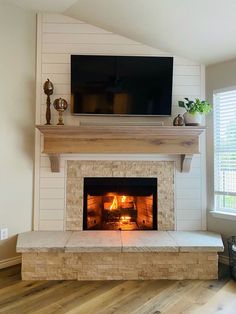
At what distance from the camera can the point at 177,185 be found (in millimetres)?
3010

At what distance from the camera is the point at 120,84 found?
279cm

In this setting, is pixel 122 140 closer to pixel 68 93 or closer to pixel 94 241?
pixel 68 93

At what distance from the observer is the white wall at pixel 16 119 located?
2.70 metres

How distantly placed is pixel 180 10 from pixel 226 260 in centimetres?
257

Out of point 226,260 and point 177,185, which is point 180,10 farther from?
point 226,260

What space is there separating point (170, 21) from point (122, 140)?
125 cm

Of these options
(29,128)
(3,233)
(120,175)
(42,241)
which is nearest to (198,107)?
(120,175)

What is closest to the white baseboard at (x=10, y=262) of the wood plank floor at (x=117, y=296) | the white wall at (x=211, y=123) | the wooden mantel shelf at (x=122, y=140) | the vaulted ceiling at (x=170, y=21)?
the wood plank floor at (x=117, y=296)

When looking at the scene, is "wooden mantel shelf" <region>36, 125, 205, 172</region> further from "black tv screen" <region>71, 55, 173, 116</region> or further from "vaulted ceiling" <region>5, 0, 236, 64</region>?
"vaulted ceiling" <region>5, 0, 236, 64</region>

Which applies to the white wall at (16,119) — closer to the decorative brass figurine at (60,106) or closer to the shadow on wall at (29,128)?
the shadow on wall at (29,128)

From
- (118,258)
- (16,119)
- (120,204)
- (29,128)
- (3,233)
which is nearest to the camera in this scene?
(118,258)

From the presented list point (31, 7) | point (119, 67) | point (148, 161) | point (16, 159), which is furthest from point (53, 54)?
point (148, 161)

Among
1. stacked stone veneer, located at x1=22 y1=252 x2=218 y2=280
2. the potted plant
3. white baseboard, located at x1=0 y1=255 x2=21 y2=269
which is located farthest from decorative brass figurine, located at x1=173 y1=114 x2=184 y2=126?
white baseboard, located at x1=0 y1=255 x2=21 y2=269

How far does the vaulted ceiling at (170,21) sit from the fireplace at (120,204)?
5.04 ft
